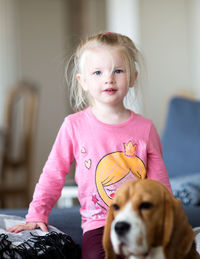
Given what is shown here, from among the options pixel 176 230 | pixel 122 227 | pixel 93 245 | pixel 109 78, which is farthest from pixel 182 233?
pixel 109 78

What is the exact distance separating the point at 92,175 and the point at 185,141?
1055 mm

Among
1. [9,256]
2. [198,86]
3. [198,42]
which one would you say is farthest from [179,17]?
[9,256]

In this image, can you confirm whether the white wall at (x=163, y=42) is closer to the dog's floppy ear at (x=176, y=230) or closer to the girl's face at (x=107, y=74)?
the girl's face at (x=107, y=74)

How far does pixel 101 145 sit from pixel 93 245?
269mm

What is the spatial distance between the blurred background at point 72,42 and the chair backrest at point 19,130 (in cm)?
18

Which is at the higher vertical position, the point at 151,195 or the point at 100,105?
the point at 100,105

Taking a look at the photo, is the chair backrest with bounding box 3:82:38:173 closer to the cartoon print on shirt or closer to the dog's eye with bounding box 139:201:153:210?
the cartoon print on shirt

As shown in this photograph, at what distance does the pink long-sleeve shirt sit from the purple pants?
3cm

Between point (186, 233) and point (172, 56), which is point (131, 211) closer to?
point (186, 233)

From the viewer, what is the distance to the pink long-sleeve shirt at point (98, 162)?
45.8 inches

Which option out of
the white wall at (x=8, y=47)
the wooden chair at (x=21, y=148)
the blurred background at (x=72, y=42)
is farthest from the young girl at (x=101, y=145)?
the white wall at (x=8, y=47)

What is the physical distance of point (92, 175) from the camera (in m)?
1.18

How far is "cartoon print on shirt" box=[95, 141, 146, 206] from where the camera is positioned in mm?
1146

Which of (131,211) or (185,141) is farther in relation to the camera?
(185,141)
